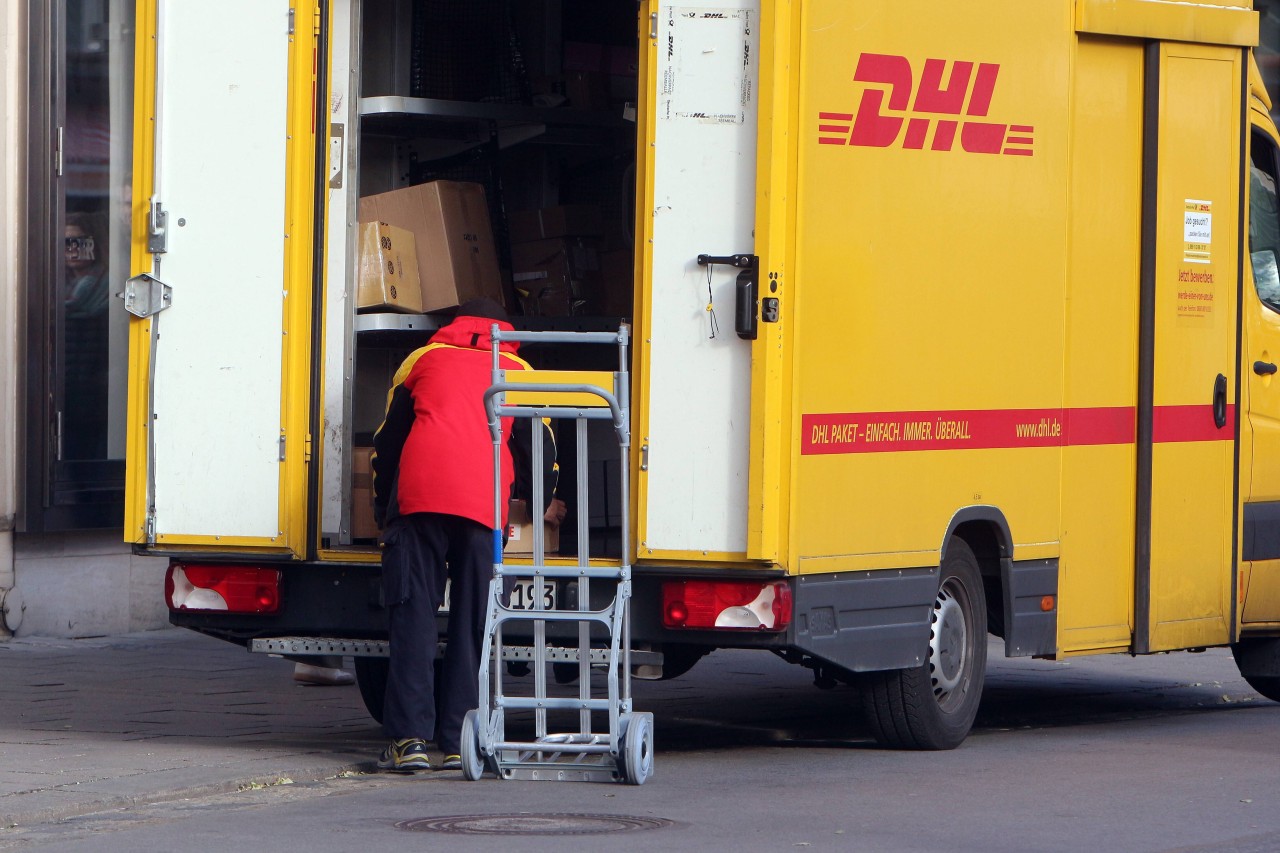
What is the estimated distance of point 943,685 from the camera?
8289 mm

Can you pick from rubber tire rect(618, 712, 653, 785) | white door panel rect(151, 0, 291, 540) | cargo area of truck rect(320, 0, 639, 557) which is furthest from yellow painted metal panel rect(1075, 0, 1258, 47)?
rubber tire rect(618, 712, 653, 785)

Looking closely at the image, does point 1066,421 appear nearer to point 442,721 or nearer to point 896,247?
point 896,247

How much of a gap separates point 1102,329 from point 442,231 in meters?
2.69

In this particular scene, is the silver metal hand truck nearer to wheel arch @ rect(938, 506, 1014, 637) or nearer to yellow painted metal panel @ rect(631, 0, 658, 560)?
yellow painted metal panel @ rect(631, 0, 658, 560)

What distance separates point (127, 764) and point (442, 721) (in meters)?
1.13

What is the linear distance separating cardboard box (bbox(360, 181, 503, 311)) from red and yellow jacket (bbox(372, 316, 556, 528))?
3.24 feet

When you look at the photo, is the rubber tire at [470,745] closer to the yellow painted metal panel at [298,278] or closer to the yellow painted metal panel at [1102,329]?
the yellow painted metal panel at [298,278]

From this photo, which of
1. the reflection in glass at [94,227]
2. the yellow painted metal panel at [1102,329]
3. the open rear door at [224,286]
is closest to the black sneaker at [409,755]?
the open rear door at [224,286]

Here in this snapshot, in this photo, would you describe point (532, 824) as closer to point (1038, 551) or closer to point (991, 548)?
point (991, 548)

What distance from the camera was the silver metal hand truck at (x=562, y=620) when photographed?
7242 millimetres

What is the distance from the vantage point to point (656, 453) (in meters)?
7.48

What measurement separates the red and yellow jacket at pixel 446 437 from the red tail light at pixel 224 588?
1.66 ft

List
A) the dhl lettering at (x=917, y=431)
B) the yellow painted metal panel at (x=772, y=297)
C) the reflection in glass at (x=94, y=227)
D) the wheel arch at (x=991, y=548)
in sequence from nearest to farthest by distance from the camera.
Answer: the yellow painted metal panel at (x=772, y=297)
the dhl lettering at (x=917, y=431)
the wheel arch at (x=991, y=548)
the reflection in glass at (x=94, y=227)

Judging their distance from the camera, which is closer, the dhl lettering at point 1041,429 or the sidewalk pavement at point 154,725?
the sidewalk pavement at point 154,725
